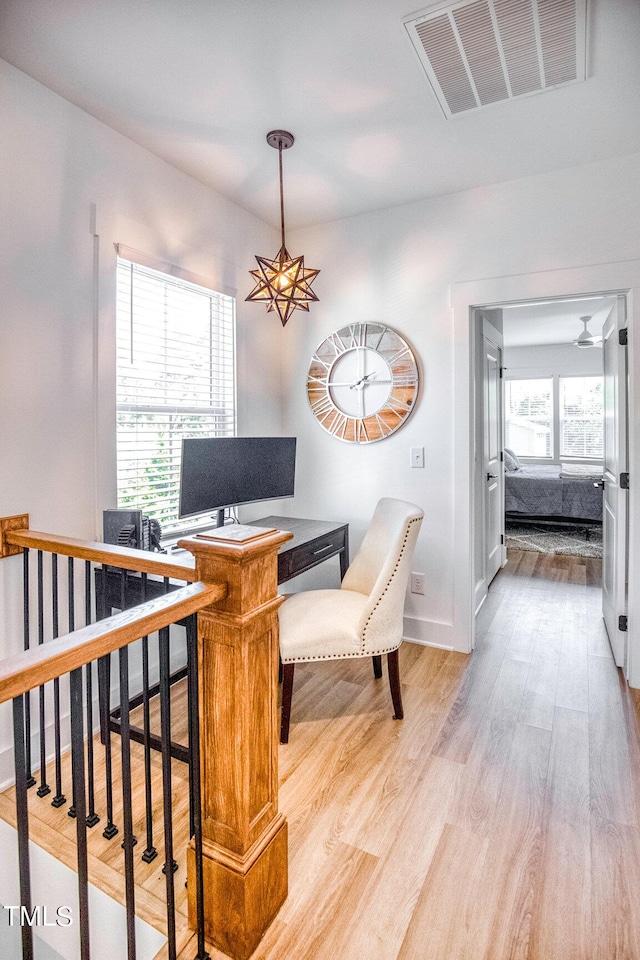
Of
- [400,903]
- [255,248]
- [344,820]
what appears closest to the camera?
[400,903]

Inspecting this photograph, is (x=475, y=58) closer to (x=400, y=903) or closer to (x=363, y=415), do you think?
(x=363, y=415)

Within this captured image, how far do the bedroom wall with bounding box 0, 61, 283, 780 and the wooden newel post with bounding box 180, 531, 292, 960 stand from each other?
1.11 meters

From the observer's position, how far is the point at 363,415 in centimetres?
320

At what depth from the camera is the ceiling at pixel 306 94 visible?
1634 mm

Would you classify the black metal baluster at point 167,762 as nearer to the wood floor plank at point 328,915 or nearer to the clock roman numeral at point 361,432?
the wood floor plank at point 328,915

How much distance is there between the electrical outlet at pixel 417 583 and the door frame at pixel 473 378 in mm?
209

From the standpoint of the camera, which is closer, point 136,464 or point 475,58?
point 475,58

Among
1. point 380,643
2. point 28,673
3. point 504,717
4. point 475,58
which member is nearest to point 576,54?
point 475,58

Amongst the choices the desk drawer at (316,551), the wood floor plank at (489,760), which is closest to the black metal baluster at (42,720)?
the desk drawer at (316,551)

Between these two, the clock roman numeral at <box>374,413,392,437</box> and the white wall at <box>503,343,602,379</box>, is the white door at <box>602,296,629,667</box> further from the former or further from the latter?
the white wall at <box>503,343,602,379</box>

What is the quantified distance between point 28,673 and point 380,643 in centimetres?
160

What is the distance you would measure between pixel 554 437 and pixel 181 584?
293 inches

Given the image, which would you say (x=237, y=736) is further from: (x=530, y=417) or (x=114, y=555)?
(x=530, y=417)

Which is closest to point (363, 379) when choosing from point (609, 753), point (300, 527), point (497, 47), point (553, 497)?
point (300, 527)
